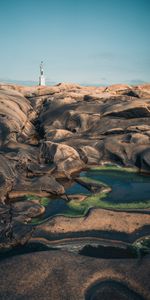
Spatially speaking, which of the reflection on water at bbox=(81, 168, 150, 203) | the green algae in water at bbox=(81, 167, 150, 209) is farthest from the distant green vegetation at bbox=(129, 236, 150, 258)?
the reflection on water at bbox=(81, 168, 150, 203)

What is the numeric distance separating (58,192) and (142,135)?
36.4 feet

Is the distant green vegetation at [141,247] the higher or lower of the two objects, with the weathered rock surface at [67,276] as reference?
lower

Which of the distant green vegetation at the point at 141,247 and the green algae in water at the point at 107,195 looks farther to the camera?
the green algae in water at the point at 107,195

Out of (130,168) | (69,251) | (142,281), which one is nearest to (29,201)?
(69,251)

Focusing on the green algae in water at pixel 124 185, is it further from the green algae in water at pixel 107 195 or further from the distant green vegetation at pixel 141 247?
the distant green vegetation at pixel 141 247

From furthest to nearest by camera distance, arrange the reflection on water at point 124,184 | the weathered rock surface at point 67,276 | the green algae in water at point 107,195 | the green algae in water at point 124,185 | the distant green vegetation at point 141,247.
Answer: the reflection on water at point 124,184 < the green algae in water at point 124,185 < the green algae in water at point 107,195 < the distant green vegetation at point 141,247 < the weathered rock surface at point 67,276

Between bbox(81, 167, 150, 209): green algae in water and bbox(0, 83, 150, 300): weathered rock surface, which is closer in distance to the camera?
bbox(0, 83, 150, 300): weathered rock surface

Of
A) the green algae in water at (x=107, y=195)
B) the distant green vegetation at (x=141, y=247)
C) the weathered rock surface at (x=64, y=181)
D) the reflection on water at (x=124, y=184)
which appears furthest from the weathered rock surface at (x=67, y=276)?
the reflection on water at (x=124, y=184)

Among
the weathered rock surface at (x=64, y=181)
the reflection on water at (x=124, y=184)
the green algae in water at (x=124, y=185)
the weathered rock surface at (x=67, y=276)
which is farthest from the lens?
the reflection on water at (x=124, y=184)

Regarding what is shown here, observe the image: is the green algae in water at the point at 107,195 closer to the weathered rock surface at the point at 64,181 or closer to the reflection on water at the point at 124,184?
the reflection on water at the point at 124,184

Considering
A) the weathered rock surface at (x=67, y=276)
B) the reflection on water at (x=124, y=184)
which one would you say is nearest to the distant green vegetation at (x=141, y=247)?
the weathered rock surface at (x=67, y=276)

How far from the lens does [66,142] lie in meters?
25.5

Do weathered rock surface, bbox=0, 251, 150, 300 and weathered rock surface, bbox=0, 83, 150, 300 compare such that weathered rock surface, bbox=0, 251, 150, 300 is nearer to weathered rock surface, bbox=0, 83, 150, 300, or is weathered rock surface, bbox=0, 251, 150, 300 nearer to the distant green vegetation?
weathered rock surface, bbox=0, 83, 150, 300

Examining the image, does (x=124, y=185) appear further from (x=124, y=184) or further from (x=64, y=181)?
(x=64, y=181)
